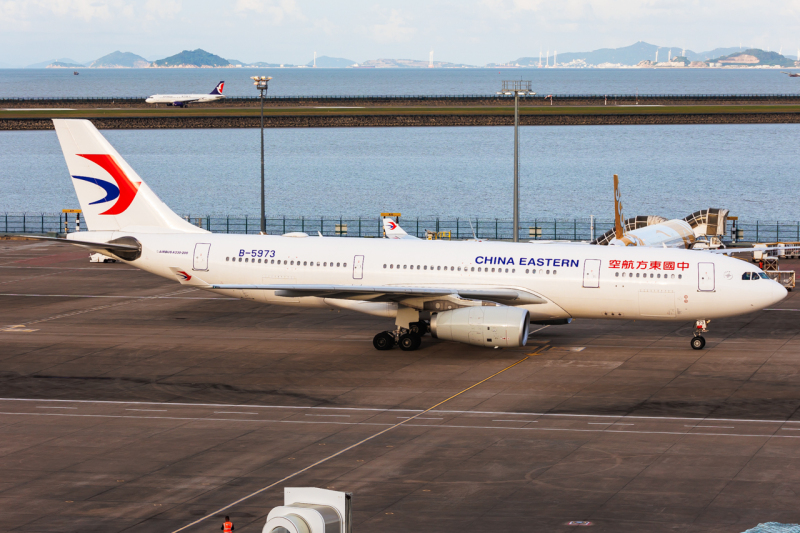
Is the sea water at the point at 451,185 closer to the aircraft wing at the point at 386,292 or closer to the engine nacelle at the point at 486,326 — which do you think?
the aircraft wing at the point at 386,292

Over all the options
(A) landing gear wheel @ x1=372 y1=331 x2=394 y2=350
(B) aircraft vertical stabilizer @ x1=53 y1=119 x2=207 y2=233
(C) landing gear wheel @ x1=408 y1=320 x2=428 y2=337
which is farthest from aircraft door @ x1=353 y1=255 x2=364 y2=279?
(B) aircraft vertical stabilizer @ x1=53 y1=119 x2=207 y2=233

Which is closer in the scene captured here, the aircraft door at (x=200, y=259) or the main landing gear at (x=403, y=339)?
the main landing gear at (x=403, y=339)

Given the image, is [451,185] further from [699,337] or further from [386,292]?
[386,292]

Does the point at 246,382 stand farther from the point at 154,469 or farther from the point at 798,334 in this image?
the point at 798,334

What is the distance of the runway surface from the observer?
920 inches

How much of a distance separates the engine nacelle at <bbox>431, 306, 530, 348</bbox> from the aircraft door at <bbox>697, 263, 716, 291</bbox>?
7.05 meters

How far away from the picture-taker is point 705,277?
39.7m

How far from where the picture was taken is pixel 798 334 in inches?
1774

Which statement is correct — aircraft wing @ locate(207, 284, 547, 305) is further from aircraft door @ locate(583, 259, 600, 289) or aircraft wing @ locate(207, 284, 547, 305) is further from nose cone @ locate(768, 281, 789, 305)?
nose cone @ locate(768, 281, 789, 305)

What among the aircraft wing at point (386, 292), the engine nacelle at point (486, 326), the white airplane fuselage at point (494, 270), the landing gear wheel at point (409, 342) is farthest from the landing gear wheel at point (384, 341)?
the engine nacelle at point (486, 326)

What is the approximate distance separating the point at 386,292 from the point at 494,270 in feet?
16.0

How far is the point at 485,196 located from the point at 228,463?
120523 mm

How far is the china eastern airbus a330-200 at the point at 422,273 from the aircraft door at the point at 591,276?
41 mm

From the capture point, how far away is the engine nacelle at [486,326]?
38.3 m
